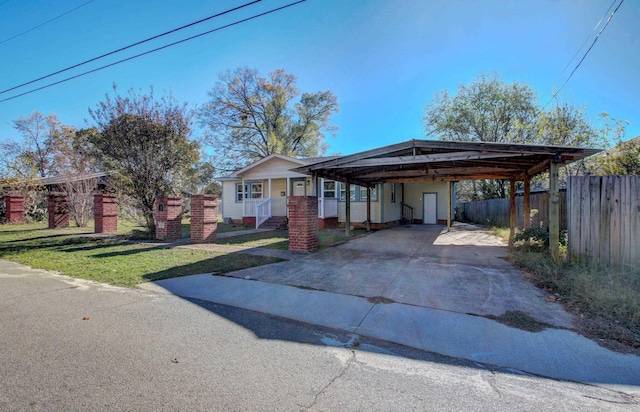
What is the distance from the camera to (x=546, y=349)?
3.02 meters

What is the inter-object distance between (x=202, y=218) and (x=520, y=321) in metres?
9.41

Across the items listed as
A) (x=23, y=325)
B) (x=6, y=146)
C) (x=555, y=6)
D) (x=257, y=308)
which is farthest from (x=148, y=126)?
(x=6, y=146)

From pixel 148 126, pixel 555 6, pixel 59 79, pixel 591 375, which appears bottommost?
pixel 591 375

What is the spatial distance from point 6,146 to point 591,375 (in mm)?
41614

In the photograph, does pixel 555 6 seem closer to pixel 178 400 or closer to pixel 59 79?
pixel 178 400

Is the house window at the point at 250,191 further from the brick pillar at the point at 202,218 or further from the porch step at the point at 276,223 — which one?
the brick pillar at the point at 202,218

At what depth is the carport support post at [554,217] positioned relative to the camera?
6559 millimetres

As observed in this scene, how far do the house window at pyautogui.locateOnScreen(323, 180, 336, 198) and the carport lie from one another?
280 centimetres

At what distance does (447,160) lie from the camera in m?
7.73

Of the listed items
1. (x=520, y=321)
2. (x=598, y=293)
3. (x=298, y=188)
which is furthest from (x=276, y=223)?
(x=598, y=293)

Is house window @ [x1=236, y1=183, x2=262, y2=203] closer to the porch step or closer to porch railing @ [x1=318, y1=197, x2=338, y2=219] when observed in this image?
the porch step

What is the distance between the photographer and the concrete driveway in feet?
14.1

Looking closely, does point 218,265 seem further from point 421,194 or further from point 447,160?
point 421,194

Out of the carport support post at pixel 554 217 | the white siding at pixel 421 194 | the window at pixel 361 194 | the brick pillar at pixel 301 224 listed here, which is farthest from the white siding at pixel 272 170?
the carport support post at pixel 554 217
